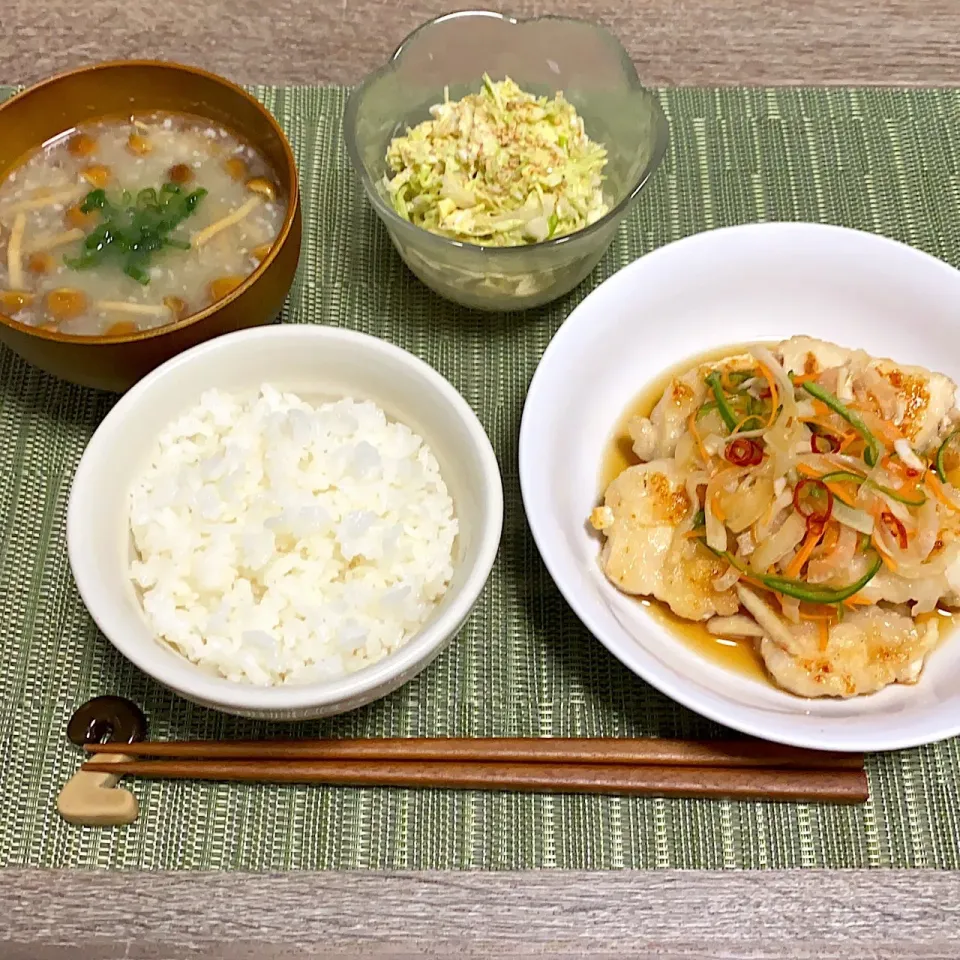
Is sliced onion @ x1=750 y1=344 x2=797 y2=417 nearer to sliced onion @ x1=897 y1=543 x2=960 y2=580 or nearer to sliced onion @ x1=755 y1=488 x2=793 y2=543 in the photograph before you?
sliced onion @ x1=755 y1=488 x2=793 y2=543

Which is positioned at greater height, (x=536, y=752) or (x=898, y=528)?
(x=898, y=528)

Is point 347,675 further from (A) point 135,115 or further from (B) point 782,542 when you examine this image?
(A) point 135,115

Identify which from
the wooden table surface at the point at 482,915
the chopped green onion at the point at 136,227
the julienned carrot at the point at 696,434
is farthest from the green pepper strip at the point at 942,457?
the chopped green onion at the point at 136,227

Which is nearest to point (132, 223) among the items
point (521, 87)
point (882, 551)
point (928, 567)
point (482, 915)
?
point (521, 87)

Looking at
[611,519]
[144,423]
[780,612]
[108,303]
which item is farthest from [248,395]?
[780,612]

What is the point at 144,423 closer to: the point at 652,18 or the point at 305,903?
the point at 305,903

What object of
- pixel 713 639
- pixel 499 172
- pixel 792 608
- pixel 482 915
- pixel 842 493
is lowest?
pixel 482 915
